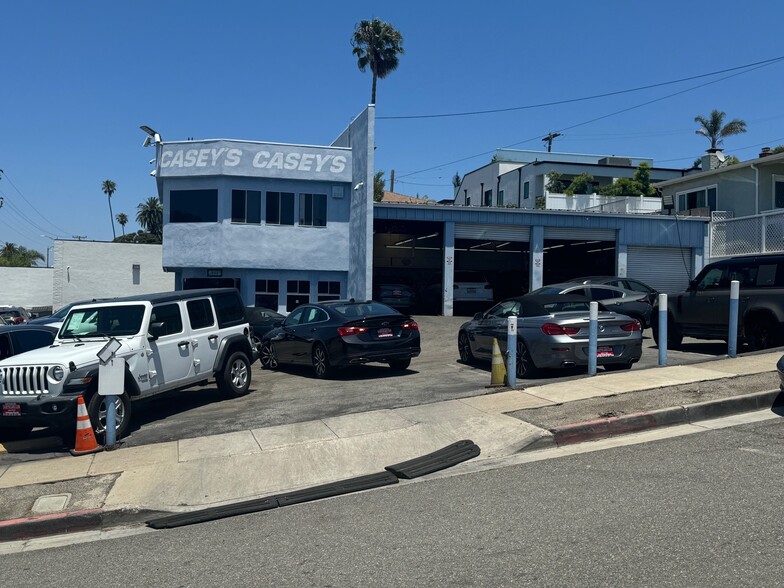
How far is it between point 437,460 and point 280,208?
19.6m

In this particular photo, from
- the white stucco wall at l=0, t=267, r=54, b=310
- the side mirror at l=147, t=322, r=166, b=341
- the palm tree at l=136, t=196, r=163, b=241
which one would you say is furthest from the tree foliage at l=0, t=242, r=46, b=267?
the side mirror at l=147, t=322, r=166, b=341

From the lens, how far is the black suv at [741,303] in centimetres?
1270

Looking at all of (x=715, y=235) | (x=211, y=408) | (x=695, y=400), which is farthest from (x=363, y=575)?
(x=715, y=235)

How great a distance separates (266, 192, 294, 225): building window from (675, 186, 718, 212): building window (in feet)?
55.6

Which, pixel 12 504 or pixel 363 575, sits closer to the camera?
pixel 363 575

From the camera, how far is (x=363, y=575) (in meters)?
4.94

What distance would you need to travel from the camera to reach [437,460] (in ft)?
26.2

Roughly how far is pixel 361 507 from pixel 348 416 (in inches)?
134

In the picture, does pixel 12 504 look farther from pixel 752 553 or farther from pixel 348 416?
pixel 752 553

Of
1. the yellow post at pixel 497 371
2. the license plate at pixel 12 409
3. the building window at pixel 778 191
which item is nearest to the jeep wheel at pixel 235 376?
the license plate at pixel 12 409

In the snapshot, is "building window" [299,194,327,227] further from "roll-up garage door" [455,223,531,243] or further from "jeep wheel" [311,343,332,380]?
"jeep wheel" [311,343,332,380]

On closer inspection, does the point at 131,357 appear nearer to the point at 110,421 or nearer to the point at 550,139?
the point at 110,421

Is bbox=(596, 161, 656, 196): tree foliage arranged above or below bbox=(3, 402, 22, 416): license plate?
above

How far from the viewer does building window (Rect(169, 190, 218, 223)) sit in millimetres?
26141
